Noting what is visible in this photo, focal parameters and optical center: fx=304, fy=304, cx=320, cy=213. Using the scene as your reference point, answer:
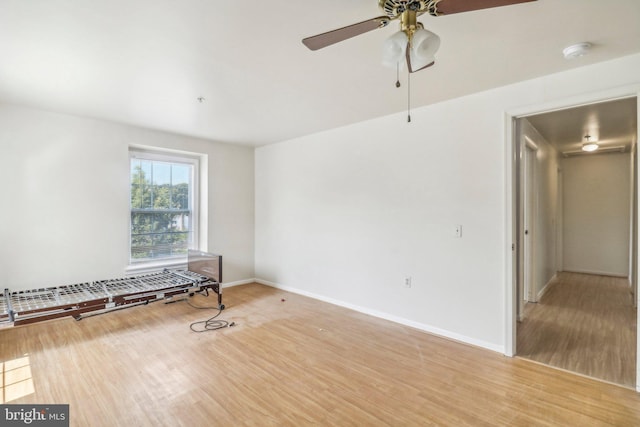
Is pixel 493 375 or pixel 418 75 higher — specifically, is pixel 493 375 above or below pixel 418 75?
below

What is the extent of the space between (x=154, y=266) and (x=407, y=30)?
14.2 ft

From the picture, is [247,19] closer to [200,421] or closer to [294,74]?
[294,74]

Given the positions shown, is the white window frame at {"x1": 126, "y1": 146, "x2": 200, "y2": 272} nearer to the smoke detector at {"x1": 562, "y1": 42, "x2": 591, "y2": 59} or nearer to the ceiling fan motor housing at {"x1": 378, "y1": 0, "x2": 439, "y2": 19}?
the ceiling fan motor housing at {"x1": 378, "y1": 0, "x2": 439, "y2": 19}

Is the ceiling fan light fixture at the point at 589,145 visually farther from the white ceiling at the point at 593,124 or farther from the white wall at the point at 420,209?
the white wall at the point at 420,209

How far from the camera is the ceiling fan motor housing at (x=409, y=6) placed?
4.56 feet

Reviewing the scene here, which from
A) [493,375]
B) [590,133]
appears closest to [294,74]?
[493,375]

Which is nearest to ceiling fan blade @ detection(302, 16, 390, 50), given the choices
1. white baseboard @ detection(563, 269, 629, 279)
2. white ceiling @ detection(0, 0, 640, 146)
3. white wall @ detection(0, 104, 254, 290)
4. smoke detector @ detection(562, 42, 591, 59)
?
white ceiling @ detection(0, 0, 640, 146)

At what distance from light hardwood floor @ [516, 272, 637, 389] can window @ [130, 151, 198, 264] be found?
4543mm

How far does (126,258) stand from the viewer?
13.3 ft

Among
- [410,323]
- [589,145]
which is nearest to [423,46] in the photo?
[410,323]

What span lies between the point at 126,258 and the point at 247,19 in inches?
141

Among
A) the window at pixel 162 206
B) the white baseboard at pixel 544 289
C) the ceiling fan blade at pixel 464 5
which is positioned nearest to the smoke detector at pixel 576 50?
the ceiling fan blade at pixel 464 5

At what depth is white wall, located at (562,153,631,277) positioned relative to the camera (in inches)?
226

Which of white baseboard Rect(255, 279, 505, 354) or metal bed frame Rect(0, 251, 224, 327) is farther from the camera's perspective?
white baseboard Rect(255, 279, 505, 354)
